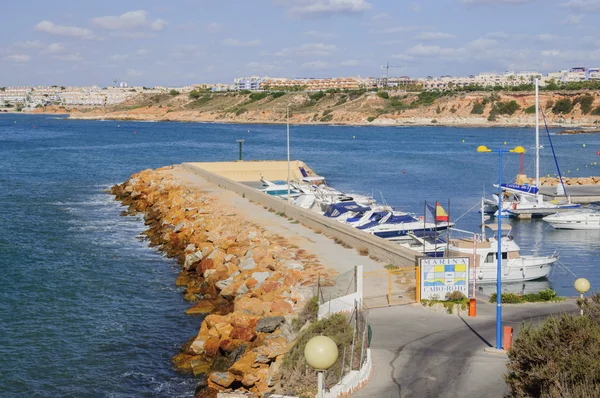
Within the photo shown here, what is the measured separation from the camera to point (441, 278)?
21000 mm

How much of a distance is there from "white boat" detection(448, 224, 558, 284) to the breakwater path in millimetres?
5080

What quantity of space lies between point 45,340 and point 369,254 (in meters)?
11.2

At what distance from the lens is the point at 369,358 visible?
15594mm

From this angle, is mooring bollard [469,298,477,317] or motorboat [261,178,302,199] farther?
motorboat [261,178,302,199]

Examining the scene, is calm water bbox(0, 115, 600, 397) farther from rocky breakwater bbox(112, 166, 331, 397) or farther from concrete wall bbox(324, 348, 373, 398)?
concrete wall bbox(324, 348, 373, 398)

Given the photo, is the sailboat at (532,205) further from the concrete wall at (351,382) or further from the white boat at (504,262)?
the concrete wall at (351,382)

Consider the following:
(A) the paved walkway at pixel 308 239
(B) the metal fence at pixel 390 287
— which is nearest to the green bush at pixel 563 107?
→ (A) the paved walkway at pixel 308 239

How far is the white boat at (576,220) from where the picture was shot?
44.3 meters

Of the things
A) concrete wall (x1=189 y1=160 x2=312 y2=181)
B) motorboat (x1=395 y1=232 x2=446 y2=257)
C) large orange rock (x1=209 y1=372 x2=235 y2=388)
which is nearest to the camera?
large orange rock (x1=209 y1=372 x2=235 y2=388)

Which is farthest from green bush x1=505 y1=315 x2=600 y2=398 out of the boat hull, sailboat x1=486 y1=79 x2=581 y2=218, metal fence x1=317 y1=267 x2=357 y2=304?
sailboat x1=486 y1=79 x2=581 y2=218

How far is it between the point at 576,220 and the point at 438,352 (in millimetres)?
30782

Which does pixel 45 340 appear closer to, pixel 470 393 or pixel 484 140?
pixel 470 393

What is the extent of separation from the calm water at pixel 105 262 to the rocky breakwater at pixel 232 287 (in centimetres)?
88

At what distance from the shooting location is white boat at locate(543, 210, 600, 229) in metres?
44.3
